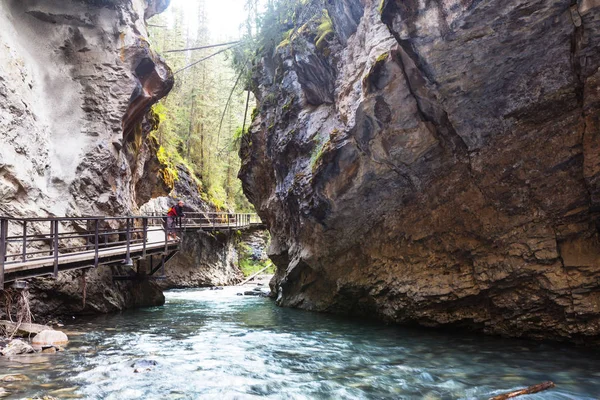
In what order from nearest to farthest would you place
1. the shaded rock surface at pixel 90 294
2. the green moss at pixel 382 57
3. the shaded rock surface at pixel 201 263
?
the green moss at pixel 382 57, the shaded rock surface at pixel 90 294, the shaded rock surface at pixel 201 263

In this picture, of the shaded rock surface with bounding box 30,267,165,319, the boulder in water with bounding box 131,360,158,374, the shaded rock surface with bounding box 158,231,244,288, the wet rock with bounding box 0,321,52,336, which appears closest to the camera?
the boulder in water with bounding box 131,360,158,374

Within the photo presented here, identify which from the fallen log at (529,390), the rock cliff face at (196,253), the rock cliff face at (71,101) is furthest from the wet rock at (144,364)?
the rock cliff face at (196,253)

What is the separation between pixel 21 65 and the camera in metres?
13.0

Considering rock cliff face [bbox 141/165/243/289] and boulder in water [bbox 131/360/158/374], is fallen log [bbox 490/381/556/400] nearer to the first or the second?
boulder in water [bbox 131/360/158/374]

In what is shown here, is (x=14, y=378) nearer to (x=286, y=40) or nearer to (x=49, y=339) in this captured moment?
(x=49, y=339)

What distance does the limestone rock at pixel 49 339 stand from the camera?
813 cm

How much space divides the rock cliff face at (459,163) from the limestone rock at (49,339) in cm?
754

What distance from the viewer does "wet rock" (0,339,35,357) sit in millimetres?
7207

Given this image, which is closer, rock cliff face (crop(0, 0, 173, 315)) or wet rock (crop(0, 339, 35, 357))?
wet rock (crop(0, 339, 35, 357))

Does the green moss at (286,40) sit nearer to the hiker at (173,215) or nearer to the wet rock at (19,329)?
the hiker at (173,215)

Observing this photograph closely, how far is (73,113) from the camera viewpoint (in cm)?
1465

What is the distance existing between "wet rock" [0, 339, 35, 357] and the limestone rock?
18.7 inches

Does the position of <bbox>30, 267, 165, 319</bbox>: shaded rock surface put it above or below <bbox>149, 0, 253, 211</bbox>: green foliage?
below

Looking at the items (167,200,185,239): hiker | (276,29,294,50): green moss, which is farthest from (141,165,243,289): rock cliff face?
(276,29,294,50): green moss
